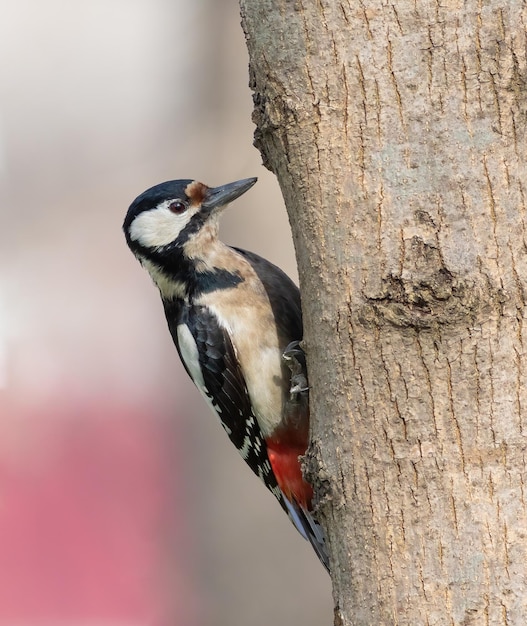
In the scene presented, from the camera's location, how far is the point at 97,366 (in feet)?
17.4

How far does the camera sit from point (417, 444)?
181 centimetres

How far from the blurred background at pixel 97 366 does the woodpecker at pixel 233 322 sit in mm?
1903

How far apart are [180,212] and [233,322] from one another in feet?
1.42

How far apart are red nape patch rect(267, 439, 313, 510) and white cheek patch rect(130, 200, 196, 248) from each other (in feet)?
2.49

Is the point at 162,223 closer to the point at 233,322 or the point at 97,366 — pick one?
the point at 233,322

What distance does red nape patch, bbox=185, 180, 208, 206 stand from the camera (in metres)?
3.21

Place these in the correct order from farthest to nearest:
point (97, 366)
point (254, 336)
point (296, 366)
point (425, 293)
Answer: point (97, 366), point (254, 336), point (296, 366), point (425, 293)

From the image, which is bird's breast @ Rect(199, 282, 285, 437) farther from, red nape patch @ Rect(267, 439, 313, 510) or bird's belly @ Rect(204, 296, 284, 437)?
red nape patch @ Rect(267, 439, 313, 510)

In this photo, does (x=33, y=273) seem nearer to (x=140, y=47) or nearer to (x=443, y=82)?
(x=140, y=47)

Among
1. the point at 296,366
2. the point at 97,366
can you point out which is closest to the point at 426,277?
the point at 296,366

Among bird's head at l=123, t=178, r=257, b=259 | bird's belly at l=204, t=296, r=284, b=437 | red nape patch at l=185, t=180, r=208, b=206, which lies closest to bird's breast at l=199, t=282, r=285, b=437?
bird's belly at l=204, t=296, r=284, b=437

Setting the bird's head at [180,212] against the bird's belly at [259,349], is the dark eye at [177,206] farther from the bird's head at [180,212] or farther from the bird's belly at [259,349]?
the bird's belly at [259,349]

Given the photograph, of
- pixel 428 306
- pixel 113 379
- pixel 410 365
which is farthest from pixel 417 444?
pixel 113 379

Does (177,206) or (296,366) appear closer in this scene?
(296,366)
